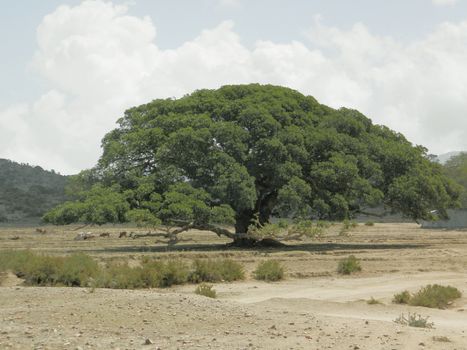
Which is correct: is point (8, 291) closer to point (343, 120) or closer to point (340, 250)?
point (340, 250)

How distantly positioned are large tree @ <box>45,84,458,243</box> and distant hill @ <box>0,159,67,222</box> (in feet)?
157

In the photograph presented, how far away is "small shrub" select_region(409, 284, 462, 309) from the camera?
16.1 meters

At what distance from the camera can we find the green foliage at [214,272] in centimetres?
2055

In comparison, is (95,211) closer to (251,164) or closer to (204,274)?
(251,164)

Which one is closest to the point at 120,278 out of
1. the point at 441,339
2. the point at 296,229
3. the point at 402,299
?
the point at 402,299

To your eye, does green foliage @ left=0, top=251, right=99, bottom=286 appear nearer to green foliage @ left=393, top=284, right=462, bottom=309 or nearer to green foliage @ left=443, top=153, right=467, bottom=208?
green foliage @ left=393, top=284, right=462, bottom=309

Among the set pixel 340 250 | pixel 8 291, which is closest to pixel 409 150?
pixel 340 250

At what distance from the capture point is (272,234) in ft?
96.0

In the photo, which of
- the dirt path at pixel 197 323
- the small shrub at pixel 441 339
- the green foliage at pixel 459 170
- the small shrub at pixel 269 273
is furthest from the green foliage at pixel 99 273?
the green foliage at pixel 459 170

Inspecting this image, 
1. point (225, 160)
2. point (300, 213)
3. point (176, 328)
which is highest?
point (225, 160)

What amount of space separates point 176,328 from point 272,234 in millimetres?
18226

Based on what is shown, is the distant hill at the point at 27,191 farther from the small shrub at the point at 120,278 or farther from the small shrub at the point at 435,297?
the small shrub at the point at 435,297

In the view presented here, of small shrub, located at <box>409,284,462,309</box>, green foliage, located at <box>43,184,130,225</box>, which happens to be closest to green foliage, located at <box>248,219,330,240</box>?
green foliage, located at <box>43,184,130,225</box>

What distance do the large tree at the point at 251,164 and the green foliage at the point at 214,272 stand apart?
6.19m
